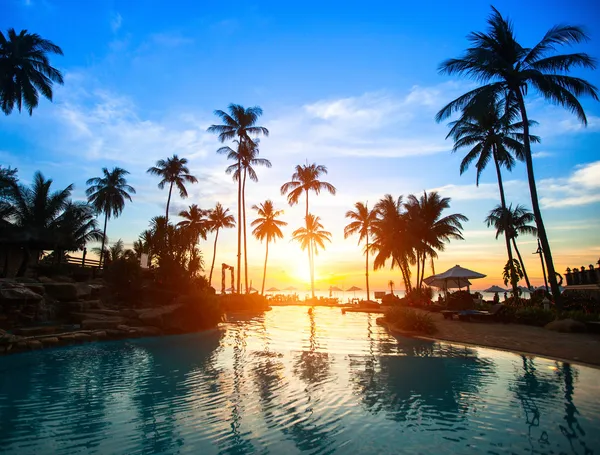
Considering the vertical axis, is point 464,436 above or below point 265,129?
below

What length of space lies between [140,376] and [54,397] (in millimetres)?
1874

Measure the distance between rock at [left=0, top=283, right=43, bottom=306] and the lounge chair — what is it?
2043 centimetres

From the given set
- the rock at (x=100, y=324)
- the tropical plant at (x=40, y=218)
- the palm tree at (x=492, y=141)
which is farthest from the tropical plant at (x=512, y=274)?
the tropical plant at (x=40, y=218)

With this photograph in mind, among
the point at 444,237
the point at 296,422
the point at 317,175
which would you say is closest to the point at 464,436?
the point at 296,422

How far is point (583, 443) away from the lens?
4539 mm

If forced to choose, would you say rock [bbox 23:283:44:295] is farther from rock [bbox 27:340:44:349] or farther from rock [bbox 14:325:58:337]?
rock [bbox 27:340:44:349]

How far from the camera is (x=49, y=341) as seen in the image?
11734mm

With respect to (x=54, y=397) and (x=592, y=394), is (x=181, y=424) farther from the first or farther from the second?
(x=592, y=394)

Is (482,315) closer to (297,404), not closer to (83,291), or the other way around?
(297,404)

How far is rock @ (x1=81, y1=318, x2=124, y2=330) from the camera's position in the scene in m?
14.2

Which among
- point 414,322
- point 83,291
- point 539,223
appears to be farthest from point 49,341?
point 539,223

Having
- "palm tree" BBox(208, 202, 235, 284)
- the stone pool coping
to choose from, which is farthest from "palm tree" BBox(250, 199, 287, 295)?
the stone pool coping

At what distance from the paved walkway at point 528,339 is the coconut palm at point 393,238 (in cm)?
1628

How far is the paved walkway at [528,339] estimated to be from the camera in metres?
9.45
